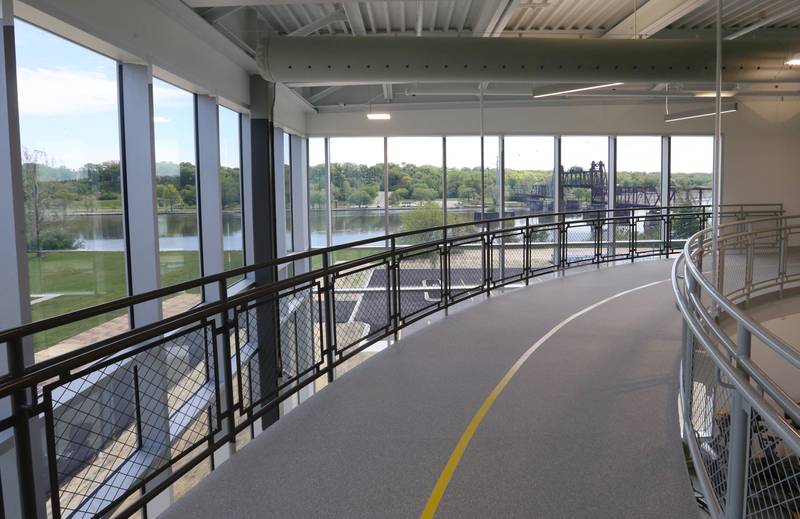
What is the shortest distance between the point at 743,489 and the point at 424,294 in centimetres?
651

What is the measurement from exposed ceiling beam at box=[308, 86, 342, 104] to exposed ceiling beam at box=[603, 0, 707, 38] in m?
7.26

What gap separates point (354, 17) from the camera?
33.5ft

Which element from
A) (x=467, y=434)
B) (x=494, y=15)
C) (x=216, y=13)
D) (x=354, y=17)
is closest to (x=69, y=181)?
(x=216, y=13)

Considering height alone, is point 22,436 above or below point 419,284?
above

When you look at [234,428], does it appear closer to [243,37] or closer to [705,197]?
[243,37]

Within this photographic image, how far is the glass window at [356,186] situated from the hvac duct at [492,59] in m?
9.53

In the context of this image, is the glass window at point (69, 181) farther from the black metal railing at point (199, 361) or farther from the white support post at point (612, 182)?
the white support post at point (612, 182)

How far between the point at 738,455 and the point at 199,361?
470 centimetres

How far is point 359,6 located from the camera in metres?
9.77

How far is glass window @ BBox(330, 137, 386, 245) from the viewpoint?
1741cm

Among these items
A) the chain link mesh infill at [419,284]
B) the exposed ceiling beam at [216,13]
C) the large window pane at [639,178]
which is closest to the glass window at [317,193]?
the chain link mesh infill at [419,284]

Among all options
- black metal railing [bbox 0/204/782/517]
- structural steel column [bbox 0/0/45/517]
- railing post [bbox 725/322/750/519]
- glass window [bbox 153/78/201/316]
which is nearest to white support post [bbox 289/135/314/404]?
black metal railing [bbox 0/204/782/517]

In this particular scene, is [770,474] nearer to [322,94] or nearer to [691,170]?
[322,94]

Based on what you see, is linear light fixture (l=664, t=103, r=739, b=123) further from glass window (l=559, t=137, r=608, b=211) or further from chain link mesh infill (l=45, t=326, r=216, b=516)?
chain link mesh infill (l=45, t=326, r=216, b=516)
